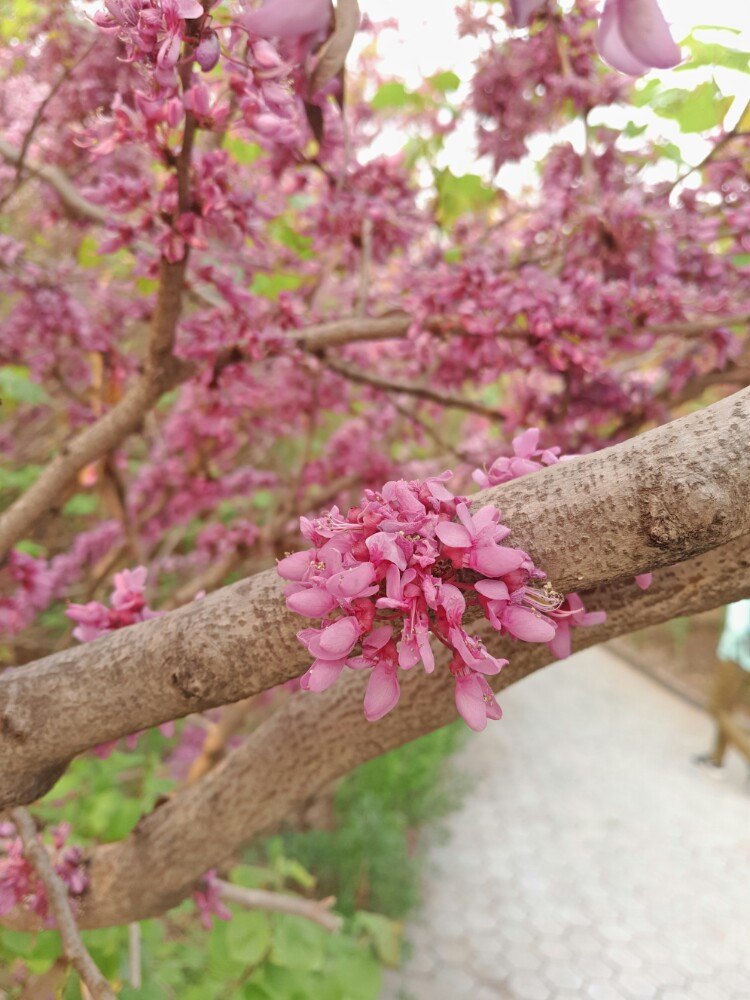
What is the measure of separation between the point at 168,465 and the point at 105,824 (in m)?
1.67

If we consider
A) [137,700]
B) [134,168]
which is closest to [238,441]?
[134,168]

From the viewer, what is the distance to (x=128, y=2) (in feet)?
2.77

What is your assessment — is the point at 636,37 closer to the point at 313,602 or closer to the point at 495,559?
the point at 495,559

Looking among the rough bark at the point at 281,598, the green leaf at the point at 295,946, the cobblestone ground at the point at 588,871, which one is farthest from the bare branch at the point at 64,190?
the cobblestone ground at the point at 588,871

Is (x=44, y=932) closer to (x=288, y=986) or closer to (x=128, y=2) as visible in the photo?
(x=288, y=986)

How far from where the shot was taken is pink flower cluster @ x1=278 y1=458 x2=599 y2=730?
702 millimetres

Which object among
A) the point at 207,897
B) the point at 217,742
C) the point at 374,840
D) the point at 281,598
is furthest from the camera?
the point at 374,840

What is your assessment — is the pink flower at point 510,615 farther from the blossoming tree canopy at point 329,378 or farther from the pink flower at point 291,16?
the pink flower at point 291,16

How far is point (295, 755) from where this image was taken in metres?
1.31

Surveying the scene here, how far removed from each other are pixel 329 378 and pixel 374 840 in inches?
96.1

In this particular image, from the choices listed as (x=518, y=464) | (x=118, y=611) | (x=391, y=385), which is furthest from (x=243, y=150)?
(x=518, y=464)

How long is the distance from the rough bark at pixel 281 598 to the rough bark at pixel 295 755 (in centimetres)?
29

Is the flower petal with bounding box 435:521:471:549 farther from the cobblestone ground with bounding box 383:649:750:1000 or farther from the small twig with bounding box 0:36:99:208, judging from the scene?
the cobblestone ground with bounding box 383:649:750:1000

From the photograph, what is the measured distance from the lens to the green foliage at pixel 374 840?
3.76 m
